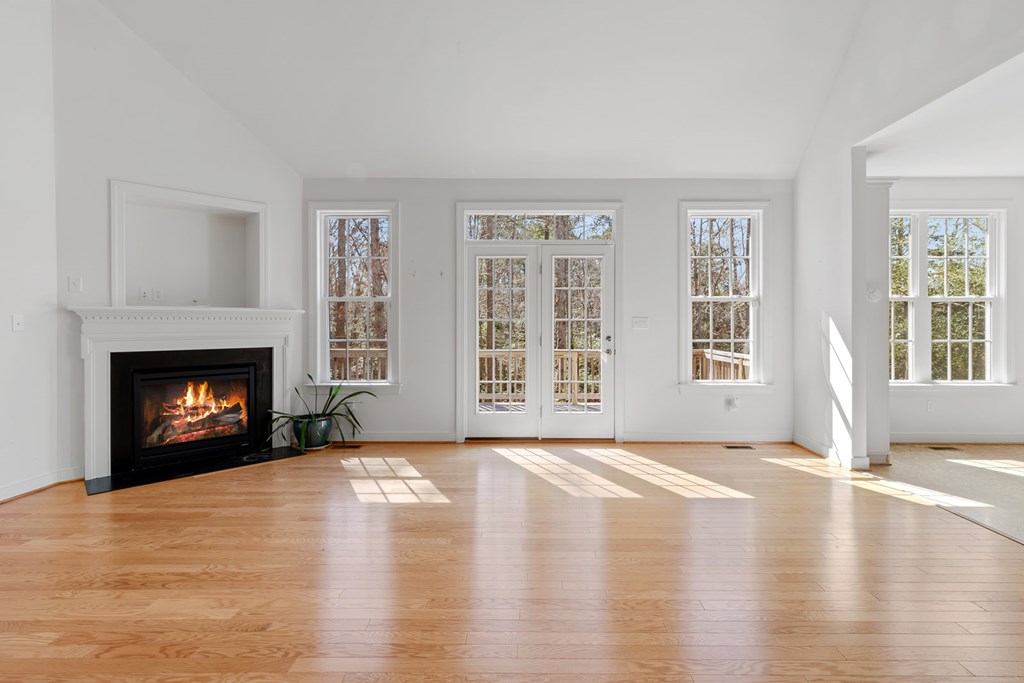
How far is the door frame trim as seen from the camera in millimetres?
6086

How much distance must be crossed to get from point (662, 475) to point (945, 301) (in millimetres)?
3787

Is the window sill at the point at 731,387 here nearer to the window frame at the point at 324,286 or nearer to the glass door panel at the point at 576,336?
the glass door panel at the point at 576,336

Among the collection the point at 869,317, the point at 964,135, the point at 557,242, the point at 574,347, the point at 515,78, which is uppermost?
the point at 515,78

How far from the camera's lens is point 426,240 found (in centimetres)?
611

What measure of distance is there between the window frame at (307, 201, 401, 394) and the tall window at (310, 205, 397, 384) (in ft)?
0.16

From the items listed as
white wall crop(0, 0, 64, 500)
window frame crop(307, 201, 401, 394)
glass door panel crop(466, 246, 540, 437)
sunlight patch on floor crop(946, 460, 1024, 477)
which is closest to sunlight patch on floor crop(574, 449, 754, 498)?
glass door panel crop(466, 246, 540, 437)

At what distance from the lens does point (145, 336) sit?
16.1 ft

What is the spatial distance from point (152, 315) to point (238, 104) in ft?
6.53

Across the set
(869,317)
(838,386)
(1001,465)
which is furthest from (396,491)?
(1001,465)

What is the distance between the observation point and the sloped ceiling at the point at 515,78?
4590 mm

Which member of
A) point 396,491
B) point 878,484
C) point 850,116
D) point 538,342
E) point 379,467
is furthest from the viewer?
point 538,342

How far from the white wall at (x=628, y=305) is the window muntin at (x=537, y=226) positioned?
0.20 m

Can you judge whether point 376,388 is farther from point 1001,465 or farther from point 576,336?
point 1001,465

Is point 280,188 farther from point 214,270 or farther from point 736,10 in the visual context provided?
point 736,10
